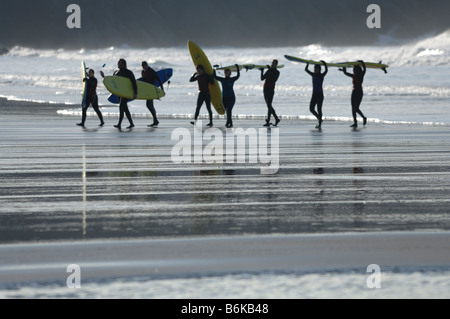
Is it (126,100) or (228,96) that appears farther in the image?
(228,96)

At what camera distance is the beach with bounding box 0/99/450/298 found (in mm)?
7590

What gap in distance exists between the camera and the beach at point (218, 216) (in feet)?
24.9

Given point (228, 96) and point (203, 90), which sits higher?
point (203, 90)

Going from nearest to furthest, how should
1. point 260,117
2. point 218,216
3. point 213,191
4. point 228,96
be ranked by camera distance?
point 218,216
point 213,191
point 228,96
point 260,117

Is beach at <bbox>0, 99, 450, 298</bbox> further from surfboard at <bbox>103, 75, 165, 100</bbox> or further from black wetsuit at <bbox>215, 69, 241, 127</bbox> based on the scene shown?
surfboard at <bbox>103, 75, 165, 100</bbox>

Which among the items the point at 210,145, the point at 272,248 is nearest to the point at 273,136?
the point at 210,145

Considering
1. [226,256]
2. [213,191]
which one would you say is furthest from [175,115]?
[226,256]

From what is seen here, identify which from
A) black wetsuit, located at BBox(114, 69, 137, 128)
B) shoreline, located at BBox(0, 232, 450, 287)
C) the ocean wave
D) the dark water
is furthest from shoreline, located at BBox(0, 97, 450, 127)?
shoreline, located at BBox(0, 232, 450, 287)

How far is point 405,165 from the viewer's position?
15.9m

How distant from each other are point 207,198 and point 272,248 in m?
3.33

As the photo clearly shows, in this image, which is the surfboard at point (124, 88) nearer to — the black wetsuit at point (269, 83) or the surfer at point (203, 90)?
the surfer at point (203, 90)

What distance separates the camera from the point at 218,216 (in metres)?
10.1

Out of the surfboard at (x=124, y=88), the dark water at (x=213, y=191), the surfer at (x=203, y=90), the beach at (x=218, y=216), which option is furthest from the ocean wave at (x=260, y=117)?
the beach at (x=218, y=216)

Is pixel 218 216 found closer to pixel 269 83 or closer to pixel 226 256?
pixel 226 256
